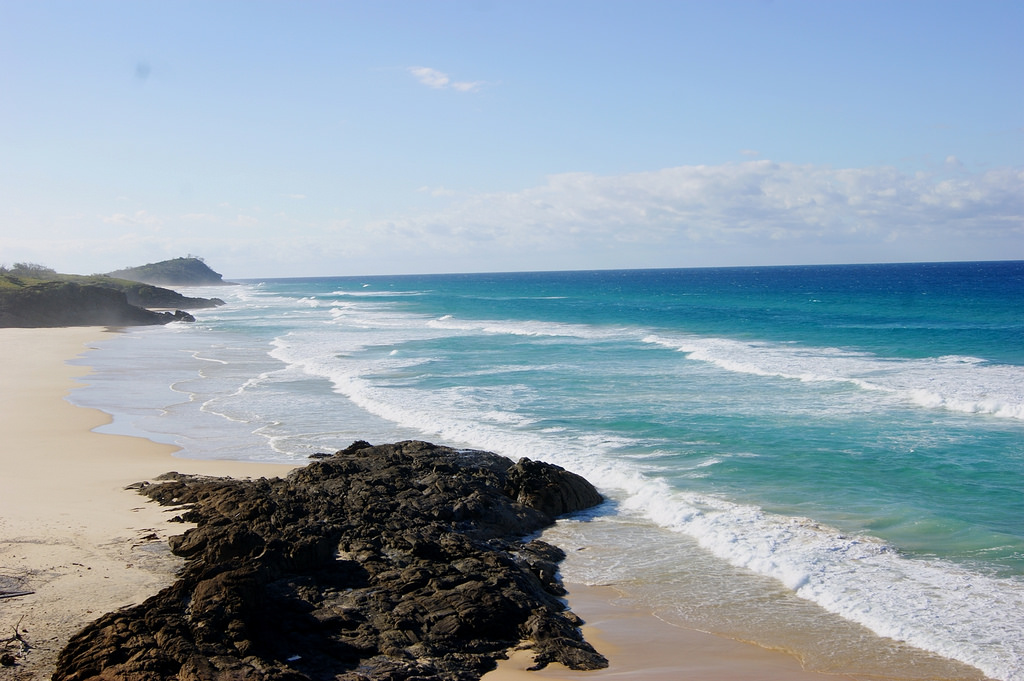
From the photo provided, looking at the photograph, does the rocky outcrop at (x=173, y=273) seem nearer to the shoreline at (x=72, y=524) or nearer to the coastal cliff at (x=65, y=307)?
the coastal cliff at (x=65, y=307)

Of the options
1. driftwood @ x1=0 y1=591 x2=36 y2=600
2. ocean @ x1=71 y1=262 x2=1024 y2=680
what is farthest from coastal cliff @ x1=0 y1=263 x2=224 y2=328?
driftwood @ x1=0 y1=591 x2=36 y2=600

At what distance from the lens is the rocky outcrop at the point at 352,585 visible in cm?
680

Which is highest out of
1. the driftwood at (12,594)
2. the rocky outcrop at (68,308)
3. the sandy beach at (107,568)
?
the rocky outcrop at (68,308)

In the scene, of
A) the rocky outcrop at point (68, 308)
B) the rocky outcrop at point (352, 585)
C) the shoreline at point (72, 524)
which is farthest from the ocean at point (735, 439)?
the rocky outcrop at point (68, 308)

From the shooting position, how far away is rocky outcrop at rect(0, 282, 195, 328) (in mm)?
52325

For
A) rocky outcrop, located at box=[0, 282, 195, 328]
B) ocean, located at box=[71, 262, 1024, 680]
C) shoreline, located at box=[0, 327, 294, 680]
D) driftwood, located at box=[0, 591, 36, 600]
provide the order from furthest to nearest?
1. rocky outcrop, located at box=[0, 282, 195, 328]
2. ocean, located at box=[71, 262, 1024, 680]
3. driftwood, located at box=[0, 591, 36, 600]
4. shoreline, located at box=[0, 327, 294, 680]

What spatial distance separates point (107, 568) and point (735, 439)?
1170cm

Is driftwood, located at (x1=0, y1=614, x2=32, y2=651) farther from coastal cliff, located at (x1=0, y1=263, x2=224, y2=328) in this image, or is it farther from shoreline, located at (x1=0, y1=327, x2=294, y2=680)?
coastal cliff, located at (x1=0, y1=263, x2=224, y2=328)

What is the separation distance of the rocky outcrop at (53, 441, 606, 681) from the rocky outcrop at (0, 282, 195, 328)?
4759cm

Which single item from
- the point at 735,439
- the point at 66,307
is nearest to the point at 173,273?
the point at 66,307

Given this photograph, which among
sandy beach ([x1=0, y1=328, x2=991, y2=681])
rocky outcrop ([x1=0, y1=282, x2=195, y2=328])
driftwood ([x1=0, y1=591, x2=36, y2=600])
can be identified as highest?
rocky outcrop ([x1=0, y1=282, x2=195, y2=328])

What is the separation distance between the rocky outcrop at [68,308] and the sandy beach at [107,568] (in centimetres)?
4083

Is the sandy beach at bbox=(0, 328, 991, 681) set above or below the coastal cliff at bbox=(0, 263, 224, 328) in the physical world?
below

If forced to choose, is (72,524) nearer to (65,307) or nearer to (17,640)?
(17,640)
